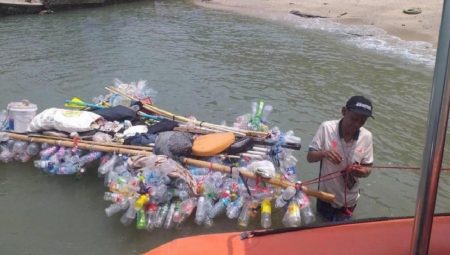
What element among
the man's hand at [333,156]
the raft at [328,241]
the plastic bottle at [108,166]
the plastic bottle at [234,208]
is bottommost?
the plastic bottle at [234,208]

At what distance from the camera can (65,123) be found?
270 inches

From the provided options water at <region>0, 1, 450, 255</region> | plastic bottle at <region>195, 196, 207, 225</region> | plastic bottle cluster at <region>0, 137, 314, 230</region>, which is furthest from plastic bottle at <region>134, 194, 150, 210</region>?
plastic bottle at <region>195, 196, 207, 225</region>

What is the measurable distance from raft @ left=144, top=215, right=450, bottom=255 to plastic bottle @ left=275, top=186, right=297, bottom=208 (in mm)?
2093

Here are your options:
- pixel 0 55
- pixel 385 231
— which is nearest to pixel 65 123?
pixel 385 231

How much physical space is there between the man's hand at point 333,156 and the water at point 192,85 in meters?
1.70

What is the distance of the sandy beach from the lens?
20250mm

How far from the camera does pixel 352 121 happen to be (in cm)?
455

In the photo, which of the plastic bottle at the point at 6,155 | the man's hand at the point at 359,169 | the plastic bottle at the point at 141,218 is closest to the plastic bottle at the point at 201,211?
the plastic bottle at the point at 141,218

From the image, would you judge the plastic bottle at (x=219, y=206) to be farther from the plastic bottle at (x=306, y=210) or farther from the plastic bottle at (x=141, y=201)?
the plastic bottle at (x=306, y=210)

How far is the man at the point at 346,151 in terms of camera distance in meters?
4.54

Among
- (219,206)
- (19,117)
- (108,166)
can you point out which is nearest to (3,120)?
(19,117)

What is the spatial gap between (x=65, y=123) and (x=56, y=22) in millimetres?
18215

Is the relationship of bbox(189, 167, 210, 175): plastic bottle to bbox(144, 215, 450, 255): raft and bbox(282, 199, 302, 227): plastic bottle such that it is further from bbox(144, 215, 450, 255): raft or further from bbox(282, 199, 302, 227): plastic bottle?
bbox(144, 215, 450, 255): raft

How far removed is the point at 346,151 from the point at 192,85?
26.8ft
